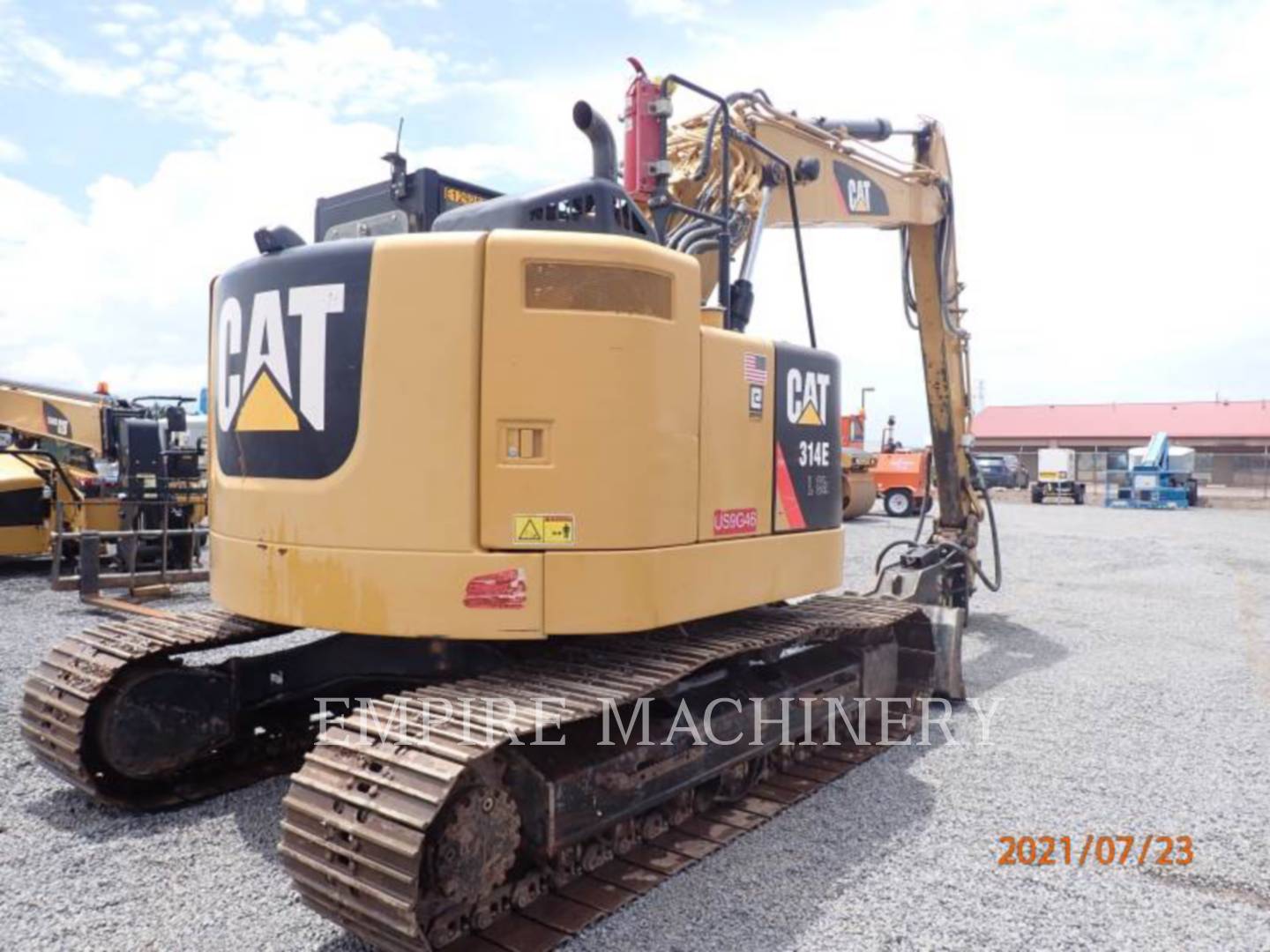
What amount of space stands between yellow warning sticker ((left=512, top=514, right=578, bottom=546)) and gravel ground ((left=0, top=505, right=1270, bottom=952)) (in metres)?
1.41

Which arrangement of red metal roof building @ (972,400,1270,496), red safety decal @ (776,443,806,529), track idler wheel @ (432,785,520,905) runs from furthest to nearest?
red metal roof building @ (972,400,1270,496) → red safety decal @ (776,443,806,529) → track idler wheel @ (432,785,520,905)

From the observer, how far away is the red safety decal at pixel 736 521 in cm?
434

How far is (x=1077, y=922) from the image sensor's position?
3.69 metres

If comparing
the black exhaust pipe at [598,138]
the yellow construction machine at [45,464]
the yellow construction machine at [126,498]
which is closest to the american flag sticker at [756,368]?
the black exhaust pipe at [598,138]

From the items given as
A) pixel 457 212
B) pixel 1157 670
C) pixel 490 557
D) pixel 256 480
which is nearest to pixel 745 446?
pixel 490 557

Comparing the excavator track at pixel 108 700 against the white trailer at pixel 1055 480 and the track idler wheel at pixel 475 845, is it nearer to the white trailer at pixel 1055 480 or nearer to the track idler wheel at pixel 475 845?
the track idler wheel at pixel 475 845

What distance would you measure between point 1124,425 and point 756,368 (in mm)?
A: 52983

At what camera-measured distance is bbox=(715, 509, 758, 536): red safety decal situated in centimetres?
434

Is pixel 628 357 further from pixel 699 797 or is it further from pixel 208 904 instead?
pixel 208 904

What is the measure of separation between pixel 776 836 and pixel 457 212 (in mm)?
3182

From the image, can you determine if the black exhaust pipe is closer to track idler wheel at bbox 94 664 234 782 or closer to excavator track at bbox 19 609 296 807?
excavator track at bbox 19 609 296 807

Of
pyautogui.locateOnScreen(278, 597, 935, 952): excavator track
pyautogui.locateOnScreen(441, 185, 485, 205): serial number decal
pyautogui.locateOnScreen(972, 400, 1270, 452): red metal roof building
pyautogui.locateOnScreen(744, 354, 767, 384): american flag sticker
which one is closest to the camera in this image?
pyautogui.locateOnScreen(278, 597, 935, 952): excavator track

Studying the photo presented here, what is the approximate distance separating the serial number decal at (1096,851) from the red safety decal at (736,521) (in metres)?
1.79

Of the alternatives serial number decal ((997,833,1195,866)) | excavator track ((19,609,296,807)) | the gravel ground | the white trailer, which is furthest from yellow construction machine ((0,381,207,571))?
the white trailer
